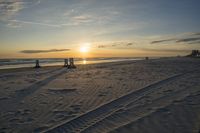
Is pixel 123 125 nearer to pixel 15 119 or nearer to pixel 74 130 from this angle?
pixel 74 130

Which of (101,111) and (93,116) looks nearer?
(93,116)

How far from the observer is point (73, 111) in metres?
7.24

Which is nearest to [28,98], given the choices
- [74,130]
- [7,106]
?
[7,106]

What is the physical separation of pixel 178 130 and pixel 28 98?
20.9 ft

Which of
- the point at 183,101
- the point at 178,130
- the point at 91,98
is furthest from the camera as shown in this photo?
the point at 91,98

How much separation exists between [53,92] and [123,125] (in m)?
5.40

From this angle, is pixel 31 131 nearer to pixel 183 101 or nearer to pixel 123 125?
pixel 123 125

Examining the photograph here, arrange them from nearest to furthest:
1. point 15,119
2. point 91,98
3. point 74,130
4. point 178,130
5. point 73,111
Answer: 1. point 178,130
2. point 74,130
3. point 15,119
4. point 73,111
5. point 91,98

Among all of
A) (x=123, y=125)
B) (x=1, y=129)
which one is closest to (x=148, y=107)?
(x=123, y=125)

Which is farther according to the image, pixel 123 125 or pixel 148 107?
pixel 148 107

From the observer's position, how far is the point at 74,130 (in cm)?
560

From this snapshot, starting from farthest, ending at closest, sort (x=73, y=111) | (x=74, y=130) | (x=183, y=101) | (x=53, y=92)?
1. (x=53, y=92)
2. (x=183, y=101)
3. (x=73, y=111)
4. (x=74, y=130)

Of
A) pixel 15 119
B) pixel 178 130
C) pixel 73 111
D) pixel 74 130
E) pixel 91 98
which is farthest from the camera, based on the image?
pixel 91 98

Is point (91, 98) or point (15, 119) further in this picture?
point (91, 98)
